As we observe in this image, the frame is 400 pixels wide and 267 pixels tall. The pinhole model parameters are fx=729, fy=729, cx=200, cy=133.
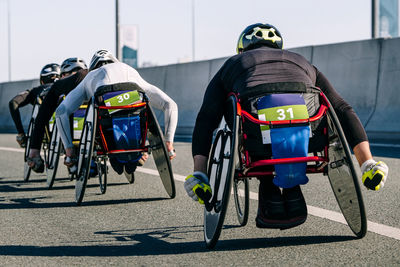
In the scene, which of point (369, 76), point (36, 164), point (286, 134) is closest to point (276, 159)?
point (286, 134)

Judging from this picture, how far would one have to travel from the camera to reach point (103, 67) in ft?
25.1

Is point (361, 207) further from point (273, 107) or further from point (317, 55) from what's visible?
point (317, 55)

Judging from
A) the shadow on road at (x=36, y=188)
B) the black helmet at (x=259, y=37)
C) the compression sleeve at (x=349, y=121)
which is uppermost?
the black helmet at (x=259, y=37)

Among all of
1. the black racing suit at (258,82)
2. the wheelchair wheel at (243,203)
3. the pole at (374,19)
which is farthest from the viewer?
the pole at (374,19)

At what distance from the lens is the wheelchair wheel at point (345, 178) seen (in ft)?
15.5

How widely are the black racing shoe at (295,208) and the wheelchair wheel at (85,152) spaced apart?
2751 millimetres

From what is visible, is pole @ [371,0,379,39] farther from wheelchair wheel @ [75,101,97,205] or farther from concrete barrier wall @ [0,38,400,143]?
wheelchair wheel @ [75,101,97,205]

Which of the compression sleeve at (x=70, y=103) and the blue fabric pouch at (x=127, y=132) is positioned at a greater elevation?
the compression sleeve at (x=70, y=103)

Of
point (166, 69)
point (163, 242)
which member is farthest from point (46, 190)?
point (166, 69)

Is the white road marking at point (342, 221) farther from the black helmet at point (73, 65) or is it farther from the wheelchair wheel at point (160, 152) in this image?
the black helmet at point (73, 65)

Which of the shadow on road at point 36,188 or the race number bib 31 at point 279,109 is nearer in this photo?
the race number bib 31 at point 279,109

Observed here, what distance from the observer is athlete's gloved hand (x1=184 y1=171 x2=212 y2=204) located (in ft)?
15.9

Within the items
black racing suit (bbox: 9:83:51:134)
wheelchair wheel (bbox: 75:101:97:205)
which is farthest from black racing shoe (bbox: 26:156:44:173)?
black racing suit (bbox: 9:83:51:134)

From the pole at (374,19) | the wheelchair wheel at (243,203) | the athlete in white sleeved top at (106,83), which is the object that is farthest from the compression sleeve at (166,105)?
the pole at (374,19)
